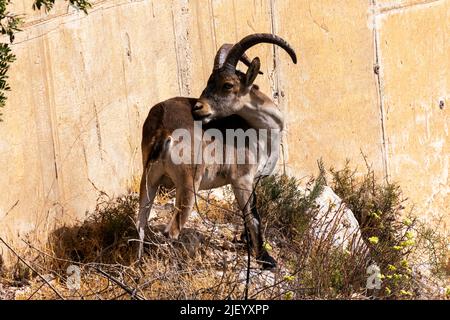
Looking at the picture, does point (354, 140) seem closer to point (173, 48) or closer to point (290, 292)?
point (173, 48)


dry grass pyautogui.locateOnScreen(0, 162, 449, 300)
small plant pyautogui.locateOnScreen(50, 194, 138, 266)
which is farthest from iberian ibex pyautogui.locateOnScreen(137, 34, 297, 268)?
small plant pyautogui.locateOnScreen(50, 194, 138, 266)

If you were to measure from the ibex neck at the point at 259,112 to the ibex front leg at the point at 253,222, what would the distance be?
0.59m

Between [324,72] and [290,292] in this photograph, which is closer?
[290,292]

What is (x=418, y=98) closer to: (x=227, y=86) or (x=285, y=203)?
(x=285, y=203)

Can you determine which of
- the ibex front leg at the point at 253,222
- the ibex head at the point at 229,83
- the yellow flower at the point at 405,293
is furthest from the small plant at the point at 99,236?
the yellow flower at the point at 405,293

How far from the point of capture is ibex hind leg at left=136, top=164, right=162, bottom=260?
10047 millimetres

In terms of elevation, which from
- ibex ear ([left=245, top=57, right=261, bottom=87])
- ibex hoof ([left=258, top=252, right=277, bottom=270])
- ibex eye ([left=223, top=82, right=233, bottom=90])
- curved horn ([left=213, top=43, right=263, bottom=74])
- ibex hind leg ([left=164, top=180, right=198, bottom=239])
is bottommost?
ibex hoof ([left=258, top=252, right=277, bottom=270])

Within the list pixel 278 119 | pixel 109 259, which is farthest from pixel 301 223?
pixel 109 259

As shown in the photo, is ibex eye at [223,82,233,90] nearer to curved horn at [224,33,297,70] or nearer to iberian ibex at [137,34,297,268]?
iberian ibex at [137,34,297,268]

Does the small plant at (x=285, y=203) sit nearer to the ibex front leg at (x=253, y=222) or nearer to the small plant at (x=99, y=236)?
the ibex front leg at (x=253, y=222)

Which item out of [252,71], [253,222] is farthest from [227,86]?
[253,222]

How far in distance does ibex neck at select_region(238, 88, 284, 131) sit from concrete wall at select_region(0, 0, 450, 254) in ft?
4.69
